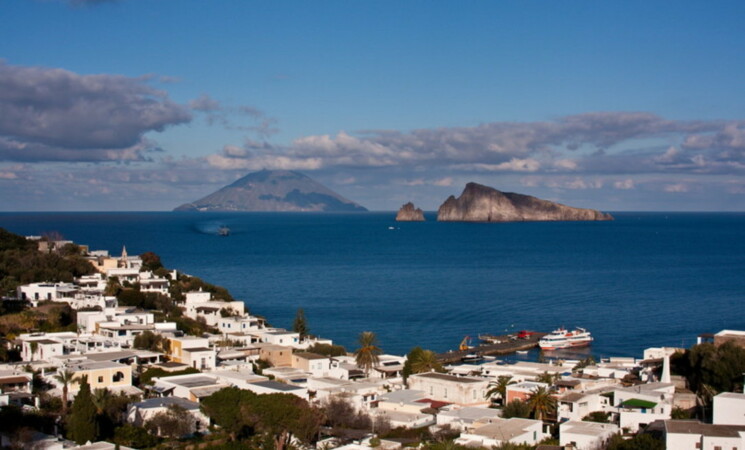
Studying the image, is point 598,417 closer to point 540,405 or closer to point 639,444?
point 540,405

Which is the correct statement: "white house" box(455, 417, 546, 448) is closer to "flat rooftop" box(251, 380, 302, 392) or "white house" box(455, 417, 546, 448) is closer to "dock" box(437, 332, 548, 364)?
"flat rooftop" box(251, 380, 302, 392)

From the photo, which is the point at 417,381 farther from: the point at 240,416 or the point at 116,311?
the point at 116,311

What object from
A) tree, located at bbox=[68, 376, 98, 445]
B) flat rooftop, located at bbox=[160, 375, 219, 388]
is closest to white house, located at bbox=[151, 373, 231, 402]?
flat rooftop, located at bbox=[160, 375, 219, 388]

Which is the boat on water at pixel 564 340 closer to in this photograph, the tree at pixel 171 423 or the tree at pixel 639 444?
the tree at pixel 639 444

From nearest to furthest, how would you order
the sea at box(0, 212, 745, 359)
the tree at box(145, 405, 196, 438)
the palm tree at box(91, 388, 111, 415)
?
the tree at box(145, 405, 196, 438) → the palm tree at box(91, 388, 111, 415) → the sea at box(0, 212, 745, 359)

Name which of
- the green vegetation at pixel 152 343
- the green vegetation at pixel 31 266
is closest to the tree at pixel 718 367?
the green vegetation at pixel 152 343
